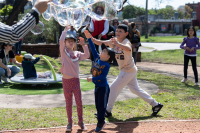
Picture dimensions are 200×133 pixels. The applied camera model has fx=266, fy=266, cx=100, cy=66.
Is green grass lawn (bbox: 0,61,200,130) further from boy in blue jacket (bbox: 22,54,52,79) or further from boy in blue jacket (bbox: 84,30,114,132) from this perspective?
boy in blue jacket (bbox: 22,54,52,79)

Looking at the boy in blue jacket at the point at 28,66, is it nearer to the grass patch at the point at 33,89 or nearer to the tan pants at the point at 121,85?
the grass patch at the point at 33,89

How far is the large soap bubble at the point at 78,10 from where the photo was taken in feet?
19.6

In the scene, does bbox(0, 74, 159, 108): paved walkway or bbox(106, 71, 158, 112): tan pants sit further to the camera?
bbox(0, 74, 159, 108): paved walkway

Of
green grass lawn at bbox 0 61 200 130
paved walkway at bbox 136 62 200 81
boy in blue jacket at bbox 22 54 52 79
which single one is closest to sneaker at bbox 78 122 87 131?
green grass lawn at bbox 0 61 200 130

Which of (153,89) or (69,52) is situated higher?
(69,52)

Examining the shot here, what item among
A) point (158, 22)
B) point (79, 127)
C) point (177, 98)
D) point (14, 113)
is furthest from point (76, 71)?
point (158, 22)

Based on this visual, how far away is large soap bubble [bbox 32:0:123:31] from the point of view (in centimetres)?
598

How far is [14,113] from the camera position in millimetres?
5363

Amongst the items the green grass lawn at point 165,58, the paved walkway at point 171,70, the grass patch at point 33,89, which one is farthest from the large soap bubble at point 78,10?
the green grass lawn at point 165,58

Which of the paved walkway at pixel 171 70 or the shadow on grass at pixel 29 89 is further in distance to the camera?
the paved walkway at pixel 171 70

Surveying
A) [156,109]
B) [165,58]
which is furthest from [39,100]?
[165,58]

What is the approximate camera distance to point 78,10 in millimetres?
6402

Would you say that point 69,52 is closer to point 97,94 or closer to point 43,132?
point 97,94

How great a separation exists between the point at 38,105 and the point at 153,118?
2.57 meters
